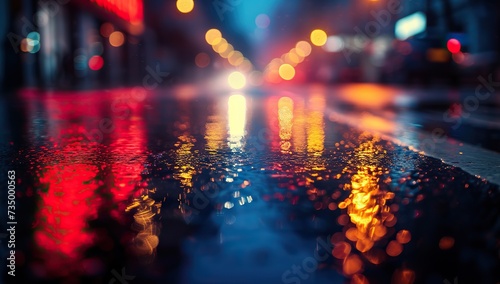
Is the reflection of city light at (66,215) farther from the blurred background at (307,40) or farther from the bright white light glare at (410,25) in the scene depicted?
the bright white light glare at (410,25)

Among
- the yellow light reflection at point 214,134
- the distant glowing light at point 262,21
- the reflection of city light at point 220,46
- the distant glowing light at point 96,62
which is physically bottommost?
the yellow light reflection at point 214,134

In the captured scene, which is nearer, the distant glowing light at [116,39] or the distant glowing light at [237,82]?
the distant glowing light at [116,39]

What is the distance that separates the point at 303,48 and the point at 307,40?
5439 mm

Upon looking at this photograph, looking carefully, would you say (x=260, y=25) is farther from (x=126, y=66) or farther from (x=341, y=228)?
(x=341, y=228)

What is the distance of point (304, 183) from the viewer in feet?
12.5

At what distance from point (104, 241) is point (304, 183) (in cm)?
162

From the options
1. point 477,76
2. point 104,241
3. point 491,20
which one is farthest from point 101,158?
point 491,20

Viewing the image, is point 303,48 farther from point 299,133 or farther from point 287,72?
point 299,133

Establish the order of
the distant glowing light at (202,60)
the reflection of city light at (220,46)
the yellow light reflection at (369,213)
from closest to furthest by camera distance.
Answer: the yellow light reflection at (369,213) < the distant glowing light at (202,60) < the reflection of city light at (220,46)

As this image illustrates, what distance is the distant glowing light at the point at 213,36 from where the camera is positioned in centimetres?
9319

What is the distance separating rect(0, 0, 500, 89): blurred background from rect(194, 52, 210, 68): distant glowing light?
25.0m

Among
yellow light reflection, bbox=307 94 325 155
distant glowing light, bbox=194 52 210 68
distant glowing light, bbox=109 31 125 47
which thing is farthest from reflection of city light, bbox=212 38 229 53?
yellow light reflection, bbox=307 94 325 155

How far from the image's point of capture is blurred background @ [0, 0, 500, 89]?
22078 mm

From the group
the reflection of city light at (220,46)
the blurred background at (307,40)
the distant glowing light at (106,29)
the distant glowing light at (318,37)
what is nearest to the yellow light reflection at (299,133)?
the blurred background at (307,40)
